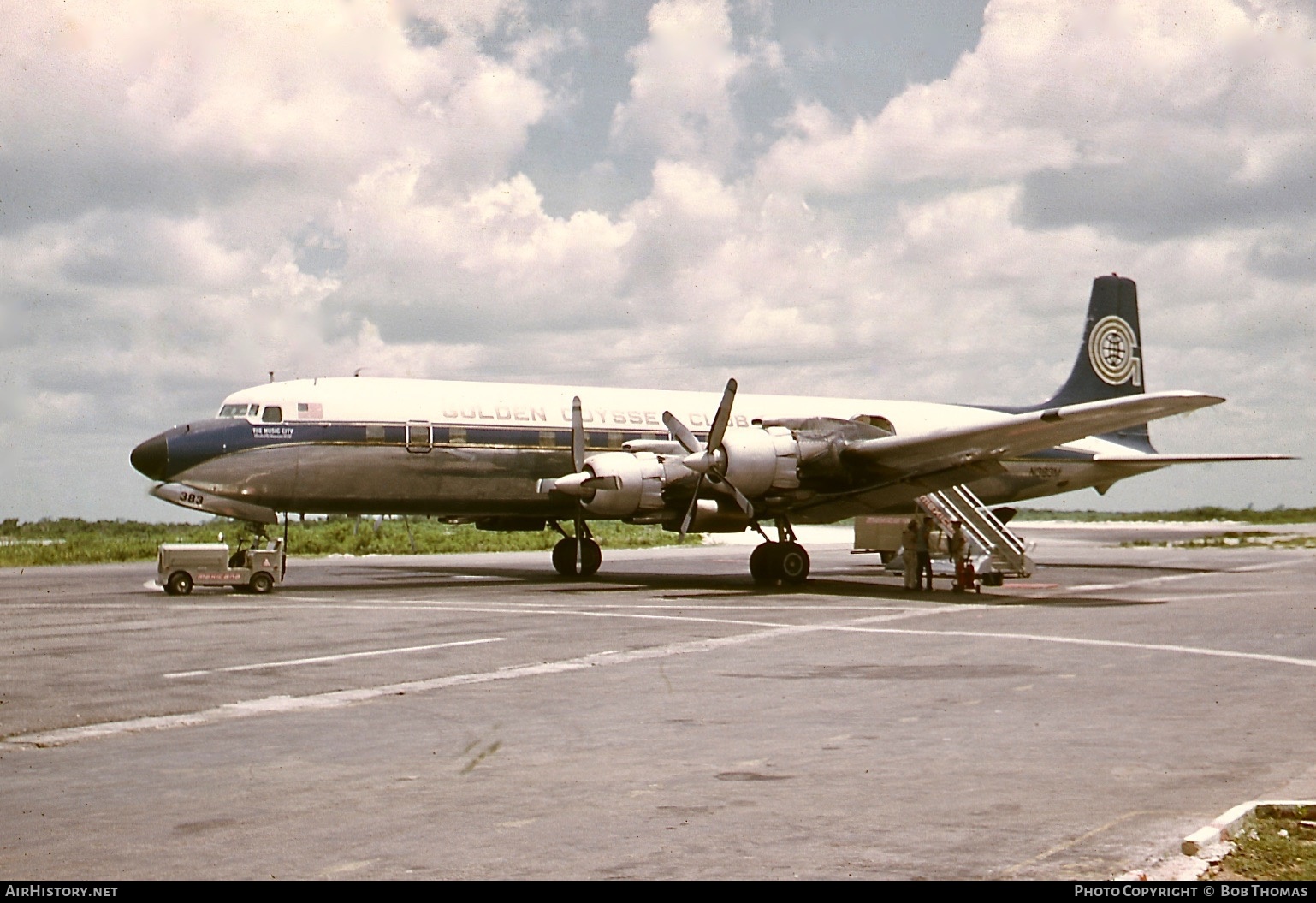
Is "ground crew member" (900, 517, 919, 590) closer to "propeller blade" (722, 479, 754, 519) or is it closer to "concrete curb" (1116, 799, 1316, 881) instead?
"propeller blade" (722, 479, 754, 519)

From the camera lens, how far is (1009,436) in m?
25.3

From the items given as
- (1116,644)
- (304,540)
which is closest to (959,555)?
(1116,644)

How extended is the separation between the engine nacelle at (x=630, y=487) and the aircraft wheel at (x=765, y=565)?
2.96 meters

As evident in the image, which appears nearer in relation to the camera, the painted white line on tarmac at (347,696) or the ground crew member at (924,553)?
the painted white line on tarmac at (347,696)

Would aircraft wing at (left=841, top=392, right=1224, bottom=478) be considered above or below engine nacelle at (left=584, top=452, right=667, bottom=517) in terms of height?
above

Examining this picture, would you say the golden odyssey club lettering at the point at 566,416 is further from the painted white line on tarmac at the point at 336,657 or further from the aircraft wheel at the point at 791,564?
the painted white line on tarmac at the point at 336,657

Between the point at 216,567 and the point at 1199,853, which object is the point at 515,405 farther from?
the point at 1199,853

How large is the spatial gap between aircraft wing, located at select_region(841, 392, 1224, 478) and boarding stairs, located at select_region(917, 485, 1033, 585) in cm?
198

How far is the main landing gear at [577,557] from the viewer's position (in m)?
32.5

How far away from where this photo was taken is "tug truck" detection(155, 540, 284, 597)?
26.6 metres

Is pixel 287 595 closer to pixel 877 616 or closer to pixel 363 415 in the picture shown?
pixel 363 415

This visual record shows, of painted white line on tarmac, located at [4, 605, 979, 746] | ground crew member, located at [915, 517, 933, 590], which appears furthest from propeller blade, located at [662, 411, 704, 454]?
painted white line on tarmac, located at [4, 605, 979, 746]

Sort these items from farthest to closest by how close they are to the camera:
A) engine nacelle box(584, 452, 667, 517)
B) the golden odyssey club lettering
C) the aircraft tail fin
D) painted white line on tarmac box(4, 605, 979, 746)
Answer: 1. the aircraft tail fin
2. the golden odyssey club lettering
3. engine nacelle box(584, 452, 667, 517)
4. painted white line on tarmac box(4, 605, 979, 746)

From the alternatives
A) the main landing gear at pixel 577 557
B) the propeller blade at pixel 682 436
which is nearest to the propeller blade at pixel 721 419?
the propeller blade at pixel 682 436
